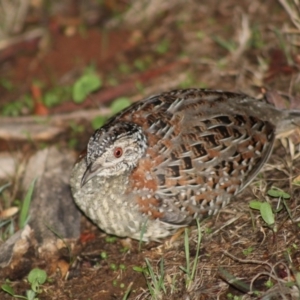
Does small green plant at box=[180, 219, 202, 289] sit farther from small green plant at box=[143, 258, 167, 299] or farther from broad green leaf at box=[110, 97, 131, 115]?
broad green leaf at box=[110, 97, 131, 115]

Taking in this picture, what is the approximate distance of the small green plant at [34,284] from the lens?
6.16 meters

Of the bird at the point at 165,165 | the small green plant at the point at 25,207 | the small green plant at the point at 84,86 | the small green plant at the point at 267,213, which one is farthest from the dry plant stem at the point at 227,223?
the small green plant at the point at 84,86

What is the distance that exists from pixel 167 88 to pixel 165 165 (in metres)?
2.53

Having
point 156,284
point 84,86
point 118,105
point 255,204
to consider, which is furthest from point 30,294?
point 84,86

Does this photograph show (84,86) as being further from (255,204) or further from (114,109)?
(255,204)

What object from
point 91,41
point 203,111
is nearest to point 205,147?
point 203,111

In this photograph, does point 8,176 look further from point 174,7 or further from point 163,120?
point 174,7

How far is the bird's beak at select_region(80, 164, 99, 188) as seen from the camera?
6.17 metres

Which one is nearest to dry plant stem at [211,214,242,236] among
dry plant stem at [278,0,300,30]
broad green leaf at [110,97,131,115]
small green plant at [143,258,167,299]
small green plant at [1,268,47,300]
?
small green plant at [143,258,167,299]

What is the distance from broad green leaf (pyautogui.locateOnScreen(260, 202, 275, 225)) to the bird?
0.52 metres

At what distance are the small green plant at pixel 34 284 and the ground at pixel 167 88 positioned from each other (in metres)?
0.08

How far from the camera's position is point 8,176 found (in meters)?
7.64

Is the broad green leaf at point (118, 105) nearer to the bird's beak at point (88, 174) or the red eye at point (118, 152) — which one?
the red eye at point (118, 152)

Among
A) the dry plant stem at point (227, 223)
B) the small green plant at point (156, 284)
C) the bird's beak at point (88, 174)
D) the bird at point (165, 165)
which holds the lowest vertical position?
the dry plant stem at point (227, 223)
